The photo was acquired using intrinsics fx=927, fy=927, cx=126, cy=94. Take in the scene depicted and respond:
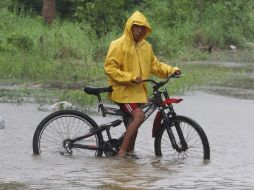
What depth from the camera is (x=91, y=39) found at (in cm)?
2756

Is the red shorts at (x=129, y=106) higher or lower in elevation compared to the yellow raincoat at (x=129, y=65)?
lower

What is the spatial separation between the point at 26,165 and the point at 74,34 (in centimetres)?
1679

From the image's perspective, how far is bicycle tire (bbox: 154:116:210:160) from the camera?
1046 cm

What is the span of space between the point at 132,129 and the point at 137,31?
44.1 inches

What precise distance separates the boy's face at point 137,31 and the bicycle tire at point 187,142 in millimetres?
1012

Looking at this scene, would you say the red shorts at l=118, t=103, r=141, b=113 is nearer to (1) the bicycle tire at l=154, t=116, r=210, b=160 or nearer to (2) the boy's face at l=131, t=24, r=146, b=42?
(1) the bicycle tire at l=154, t=116, r=210, b=160

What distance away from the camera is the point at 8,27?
89.6ft

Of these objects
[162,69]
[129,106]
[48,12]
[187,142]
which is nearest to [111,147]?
[129,106]

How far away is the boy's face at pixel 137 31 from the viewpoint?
10594 mm

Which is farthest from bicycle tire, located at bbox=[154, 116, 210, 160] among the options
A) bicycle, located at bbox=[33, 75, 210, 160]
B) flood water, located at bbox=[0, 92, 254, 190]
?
flood water, located at bbox=[0, 92, 254, 190]

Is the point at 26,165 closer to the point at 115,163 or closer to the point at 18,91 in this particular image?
the point at 115,163

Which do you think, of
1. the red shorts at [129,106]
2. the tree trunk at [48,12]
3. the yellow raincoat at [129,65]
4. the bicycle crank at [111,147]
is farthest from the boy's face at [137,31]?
the tree trunk at [48,12]

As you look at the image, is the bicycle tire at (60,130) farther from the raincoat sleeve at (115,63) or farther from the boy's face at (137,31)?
the boy's face at (137,31)

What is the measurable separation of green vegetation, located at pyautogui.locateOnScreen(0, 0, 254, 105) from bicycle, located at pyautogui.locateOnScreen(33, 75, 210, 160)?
16.5 feet
